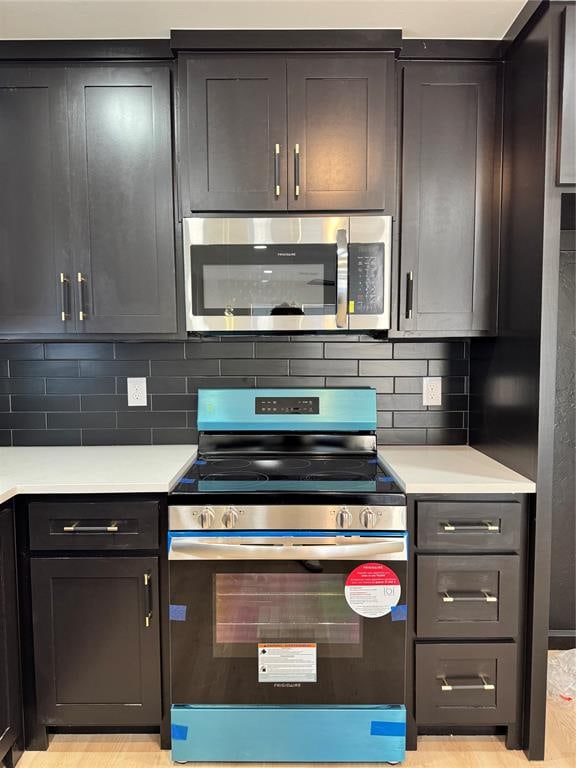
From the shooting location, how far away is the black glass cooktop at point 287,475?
5.64 feet

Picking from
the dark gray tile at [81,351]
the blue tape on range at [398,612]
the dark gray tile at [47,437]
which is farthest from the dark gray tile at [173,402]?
the blue tape on range at [398,612]

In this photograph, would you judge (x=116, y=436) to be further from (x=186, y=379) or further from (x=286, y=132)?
(x=286, y=132)

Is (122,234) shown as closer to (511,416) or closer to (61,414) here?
(61,414)

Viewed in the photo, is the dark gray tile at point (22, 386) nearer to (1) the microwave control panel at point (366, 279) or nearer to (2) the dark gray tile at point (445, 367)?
(1) the microwave control panel at point (366, 279)

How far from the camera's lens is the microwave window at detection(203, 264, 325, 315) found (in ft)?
6.33

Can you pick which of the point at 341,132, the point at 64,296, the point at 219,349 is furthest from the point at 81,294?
the point at 341,132

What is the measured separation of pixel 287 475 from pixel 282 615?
1.53ft

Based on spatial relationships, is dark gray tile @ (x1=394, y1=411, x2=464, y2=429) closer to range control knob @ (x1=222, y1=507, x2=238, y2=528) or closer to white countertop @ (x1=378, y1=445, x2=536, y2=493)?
white countertop @ (x1=378, y1=445, x2=536, y2=493)

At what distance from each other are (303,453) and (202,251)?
3.02ft

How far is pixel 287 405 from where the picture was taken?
2.21 m

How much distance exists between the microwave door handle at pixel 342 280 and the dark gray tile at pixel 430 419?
611mm

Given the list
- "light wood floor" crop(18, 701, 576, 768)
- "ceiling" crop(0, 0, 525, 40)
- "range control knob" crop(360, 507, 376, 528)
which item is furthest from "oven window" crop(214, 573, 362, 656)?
"ceiling" crop(0, 0, 525, 40)

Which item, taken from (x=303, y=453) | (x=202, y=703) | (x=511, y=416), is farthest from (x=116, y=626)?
(x=511, y=416)

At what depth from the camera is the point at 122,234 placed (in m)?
1.96
